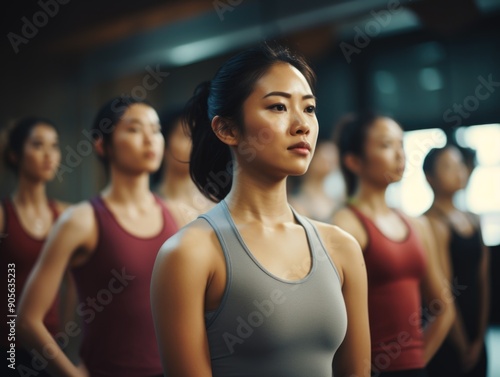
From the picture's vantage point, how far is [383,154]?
1.42m

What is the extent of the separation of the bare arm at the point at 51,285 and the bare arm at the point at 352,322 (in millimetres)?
547

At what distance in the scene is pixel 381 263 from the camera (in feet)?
4.26

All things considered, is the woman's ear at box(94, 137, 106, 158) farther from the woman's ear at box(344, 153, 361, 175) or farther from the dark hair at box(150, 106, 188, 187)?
the woman's ear at box(344, 153, 361, 175)

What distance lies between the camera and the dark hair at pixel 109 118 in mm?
1269

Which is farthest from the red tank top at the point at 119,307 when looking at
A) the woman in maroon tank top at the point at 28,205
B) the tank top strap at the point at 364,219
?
the tank top strap at the point at 364,219

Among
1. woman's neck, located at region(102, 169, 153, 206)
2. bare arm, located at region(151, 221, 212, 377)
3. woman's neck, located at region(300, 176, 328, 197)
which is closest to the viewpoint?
bare arm, located at region(151, 221, 212, 377)

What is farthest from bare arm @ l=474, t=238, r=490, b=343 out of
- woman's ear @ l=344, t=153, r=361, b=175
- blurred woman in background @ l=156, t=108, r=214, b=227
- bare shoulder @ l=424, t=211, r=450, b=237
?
blurred woman in background @ l=156, t=108, r=214, b=227

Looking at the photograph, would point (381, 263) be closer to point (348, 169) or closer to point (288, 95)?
point (348, 169)

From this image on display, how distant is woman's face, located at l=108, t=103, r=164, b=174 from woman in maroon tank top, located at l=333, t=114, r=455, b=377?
462mm

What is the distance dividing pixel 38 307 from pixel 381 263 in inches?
28.6

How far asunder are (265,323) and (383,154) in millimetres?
719

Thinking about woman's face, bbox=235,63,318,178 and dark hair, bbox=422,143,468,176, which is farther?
dark hair, bbox=422,143,468,176

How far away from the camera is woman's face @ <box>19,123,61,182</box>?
154 centimetres

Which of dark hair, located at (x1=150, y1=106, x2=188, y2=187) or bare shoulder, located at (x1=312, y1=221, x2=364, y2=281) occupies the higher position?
dark hair, located at (x1=150, y1=106, x2=188, y2=187)
